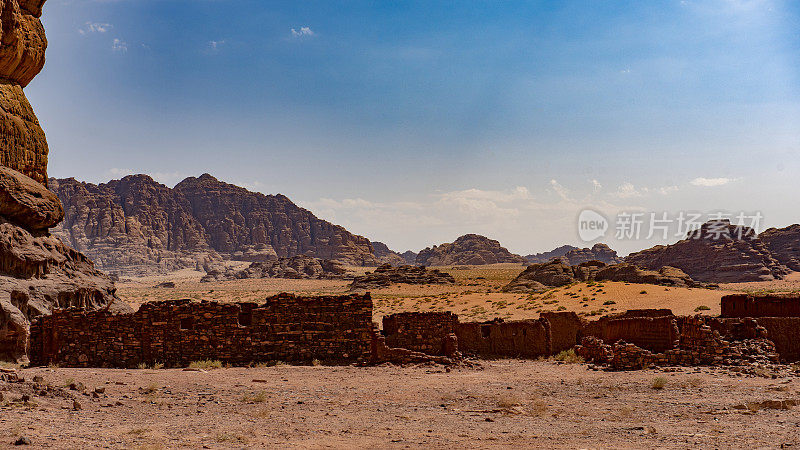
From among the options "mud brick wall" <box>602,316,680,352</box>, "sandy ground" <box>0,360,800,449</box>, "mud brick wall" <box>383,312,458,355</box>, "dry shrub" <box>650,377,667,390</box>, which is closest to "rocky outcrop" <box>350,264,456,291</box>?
"mud brick wall" <box>383,312,458,355</box>

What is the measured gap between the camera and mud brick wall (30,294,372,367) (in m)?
15.0

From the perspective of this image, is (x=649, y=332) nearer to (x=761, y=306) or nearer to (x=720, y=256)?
(x=761, y=306)

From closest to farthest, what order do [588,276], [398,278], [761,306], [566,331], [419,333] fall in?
[419,333], [761,306], [566,331], [588,276], [398,278]

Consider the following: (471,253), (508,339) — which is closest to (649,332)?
(508,339)

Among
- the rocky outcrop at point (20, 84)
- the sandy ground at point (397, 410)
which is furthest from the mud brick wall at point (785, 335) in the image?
the rocky outcrop at point (20, 84)

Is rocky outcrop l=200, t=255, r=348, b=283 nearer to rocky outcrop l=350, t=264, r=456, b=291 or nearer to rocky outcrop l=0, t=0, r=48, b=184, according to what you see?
rocky outcrop l=350, t=264, r=456, b=291

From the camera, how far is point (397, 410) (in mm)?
10102

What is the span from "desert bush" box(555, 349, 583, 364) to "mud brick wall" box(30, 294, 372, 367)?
5892 millimetres

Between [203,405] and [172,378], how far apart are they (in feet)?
9.74

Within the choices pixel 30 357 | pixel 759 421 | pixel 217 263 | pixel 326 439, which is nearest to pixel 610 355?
pixel 759 421

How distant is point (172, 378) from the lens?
12.6 m

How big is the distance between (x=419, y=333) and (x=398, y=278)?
63235mm

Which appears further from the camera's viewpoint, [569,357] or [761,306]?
[761,306]

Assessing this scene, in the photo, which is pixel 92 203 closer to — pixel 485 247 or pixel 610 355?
pixel 485 247
